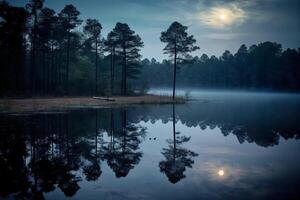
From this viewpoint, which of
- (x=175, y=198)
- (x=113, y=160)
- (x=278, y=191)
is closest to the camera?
(x=175, y=198)

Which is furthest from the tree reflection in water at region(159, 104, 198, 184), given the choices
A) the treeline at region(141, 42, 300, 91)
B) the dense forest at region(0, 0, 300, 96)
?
the treeline at region(141, 42, 300, 91)

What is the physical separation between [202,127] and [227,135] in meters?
3.88

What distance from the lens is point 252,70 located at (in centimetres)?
13025

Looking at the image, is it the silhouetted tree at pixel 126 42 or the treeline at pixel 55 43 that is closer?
the treeline at pixel 55 43

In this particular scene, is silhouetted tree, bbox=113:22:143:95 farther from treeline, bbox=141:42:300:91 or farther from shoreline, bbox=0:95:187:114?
treeline, bbox=141:42:300:91

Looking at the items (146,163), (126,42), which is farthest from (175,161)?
(126,42)

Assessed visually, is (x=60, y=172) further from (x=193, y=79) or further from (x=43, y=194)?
(x=193, y=79)

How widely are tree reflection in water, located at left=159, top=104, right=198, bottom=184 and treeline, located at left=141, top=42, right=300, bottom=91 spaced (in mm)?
88878

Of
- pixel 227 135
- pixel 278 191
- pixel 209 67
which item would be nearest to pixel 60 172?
pixel 278 191

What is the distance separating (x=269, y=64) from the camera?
124625mm

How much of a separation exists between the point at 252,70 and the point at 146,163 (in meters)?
129

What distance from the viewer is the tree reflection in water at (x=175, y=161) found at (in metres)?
10.5

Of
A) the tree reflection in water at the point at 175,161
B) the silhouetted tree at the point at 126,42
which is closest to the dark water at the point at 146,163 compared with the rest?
the tree reflection in water at the point at 175,161

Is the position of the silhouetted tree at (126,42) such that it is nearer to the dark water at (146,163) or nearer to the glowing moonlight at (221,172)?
the dark water at (146,163)
